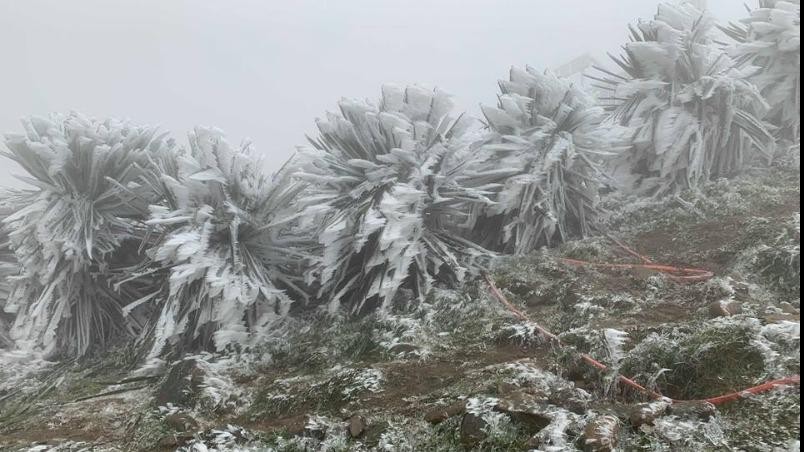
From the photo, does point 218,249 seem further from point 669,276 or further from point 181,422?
point 669,276

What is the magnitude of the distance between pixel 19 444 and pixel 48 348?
7.31ft

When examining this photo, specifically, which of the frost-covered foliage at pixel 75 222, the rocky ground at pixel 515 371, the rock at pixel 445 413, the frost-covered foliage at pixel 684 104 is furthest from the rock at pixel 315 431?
the frost-covered foliage at pixel 684 104

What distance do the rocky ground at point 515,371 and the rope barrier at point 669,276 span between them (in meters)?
0.04

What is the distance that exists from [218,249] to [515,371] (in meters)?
2.62

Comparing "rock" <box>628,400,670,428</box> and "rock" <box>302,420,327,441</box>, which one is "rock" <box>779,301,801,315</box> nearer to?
"rock" <box>628,400,670,428</box>

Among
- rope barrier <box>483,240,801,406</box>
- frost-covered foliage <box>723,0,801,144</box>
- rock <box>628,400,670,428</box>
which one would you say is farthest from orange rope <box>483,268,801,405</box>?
frost-covered foliage <box>723,0,801,144</box>

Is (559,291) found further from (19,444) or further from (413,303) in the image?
(19,444)

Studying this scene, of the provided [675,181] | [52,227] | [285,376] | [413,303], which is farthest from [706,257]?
[52,227]

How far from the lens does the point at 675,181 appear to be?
5793 mm

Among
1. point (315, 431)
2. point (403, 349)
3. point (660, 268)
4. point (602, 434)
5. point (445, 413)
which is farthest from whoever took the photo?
point (660, 268)

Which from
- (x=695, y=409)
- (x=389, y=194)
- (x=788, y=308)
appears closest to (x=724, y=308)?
(x=788, y=308)

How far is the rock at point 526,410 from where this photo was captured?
246 centimetres

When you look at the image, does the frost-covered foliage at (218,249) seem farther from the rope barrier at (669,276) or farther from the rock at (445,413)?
the rock at (445,413)

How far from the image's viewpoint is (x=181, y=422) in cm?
316
